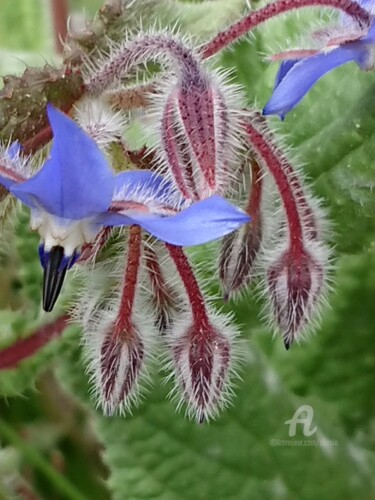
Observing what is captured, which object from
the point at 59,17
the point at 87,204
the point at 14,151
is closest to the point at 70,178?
the point at 87,204

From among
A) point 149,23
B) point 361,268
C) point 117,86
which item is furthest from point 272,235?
point 361,268

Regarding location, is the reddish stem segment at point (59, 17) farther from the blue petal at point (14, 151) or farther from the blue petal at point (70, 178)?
the blue petal at point (70, 178)

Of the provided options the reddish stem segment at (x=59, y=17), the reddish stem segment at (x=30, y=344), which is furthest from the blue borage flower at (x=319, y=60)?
the reddish stem segment at (x=59, y=17)

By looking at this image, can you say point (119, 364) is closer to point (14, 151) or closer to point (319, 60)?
point (14, 151)

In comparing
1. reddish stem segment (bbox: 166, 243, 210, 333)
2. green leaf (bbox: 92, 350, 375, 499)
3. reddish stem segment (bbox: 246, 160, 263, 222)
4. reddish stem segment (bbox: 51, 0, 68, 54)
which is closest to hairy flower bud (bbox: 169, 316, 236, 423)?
reddish stem segment (bbox: 166, 243, 210, 333)

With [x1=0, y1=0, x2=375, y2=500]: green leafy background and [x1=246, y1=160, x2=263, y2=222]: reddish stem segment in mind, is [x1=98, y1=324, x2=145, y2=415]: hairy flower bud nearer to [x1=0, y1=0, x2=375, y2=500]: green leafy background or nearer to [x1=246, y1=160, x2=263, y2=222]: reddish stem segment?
[x1=246, y1=160, x2=263, y2=222]: reddish stem segment
